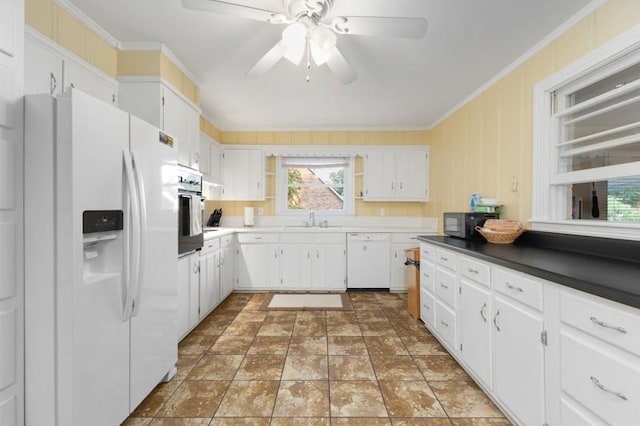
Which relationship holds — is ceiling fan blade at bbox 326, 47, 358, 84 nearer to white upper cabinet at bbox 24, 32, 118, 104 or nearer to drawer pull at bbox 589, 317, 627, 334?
white upper cabinet at bbox 24, 32, 118, 104

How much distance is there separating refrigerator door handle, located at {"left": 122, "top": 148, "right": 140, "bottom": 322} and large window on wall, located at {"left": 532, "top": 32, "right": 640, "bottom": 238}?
2.68 metres

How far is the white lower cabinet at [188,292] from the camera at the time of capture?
2.41 m

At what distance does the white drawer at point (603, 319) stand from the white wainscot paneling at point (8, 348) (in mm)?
2293

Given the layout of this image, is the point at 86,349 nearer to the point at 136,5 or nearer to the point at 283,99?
the point at 136,5

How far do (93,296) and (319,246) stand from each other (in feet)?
9.64

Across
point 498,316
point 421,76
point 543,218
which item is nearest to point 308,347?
point 498,316

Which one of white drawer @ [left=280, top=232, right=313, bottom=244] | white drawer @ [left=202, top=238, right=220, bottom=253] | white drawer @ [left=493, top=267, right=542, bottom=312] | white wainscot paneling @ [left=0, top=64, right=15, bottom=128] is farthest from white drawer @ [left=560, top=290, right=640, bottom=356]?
white drawer @ [left=280, top=232, right=313, bottom=244]

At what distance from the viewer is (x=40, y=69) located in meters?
1.68

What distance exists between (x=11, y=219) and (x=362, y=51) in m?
2.41

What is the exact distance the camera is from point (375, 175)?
174 inches

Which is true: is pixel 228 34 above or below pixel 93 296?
above

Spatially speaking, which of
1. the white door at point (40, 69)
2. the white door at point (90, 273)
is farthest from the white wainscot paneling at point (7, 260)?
the white door at point (40, 69)

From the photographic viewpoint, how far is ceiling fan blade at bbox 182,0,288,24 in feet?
4.77

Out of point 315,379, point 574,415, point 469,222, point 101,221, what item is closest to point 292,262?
point 315,379
